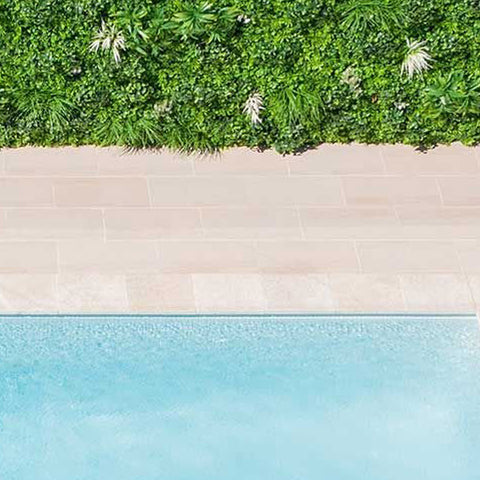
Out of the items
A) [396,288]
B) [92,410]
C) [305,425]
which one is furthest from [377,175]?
[92,410]

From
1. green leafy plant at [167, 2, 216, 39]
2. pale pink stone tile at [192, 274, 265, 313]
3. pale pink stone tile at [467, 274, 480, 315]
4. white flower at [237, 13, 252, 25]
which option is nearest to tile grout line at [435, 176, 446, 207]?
pale pink stone tile at [467, 274, 480, 315]

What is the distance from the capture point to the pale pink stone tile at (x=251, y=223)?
11477 mm

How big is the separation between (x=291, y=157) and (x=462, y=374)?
3.89 meters

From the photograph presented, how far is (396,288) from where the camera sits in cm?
1101

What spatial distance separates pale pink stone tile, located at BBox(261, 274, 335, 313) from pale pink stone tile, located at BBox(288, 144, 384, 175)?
188cm

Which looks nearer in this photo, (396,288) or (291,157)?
(396,288)

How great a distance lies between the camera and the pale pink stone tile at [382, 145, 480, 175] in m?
12.4

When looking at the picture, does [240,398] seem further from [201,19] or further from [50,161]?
[201,19]

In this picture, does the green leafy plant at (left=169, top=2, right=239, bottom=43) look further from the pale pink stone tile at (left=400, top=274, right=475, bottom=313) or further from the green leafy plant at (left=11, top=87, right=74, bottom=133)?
the pale pink stone tile at (left=400, top=274, right=475, bottom=313)

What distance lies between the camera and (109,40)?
1100 cm

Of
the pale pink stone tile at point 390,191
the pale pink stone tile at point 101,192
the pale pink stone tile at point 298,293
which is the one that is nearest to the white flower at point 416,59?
the pale pink stone tile at point 390,191

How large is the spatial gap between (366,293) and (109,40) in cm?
448

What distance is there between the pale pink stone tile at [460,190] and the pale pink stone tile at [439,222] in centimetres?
13

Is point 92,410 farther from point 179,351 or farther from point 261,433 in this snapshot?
point 261,433
